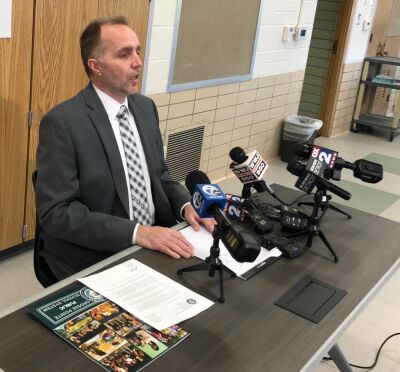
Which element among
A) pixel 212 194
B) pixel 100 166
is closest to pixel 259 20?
pixel 100 166

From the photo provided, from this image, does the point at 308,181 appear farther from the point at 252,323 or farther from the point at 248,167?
the point at 252,323

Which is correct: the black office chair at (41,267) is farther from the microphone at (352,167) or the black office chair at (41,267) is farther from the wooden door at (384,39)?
the wooden door at (384,39)

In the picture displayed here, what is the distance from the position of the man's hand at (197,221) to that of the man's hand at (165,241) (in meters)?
0.17

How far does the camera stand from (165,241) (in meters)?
1.72

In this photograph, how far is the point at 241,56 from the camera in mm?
4527

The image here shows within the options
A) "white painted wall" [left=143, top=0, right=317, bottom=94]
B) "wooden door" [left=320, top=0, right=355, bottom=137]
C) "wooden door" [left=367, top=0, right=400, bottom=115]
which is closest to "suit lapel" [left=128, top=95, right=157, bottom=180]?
"white painted wall" [left=143, top=0, right=317, bottom=94]

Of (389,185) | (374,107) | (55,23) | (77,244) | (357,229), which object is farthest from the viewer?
(374,107)

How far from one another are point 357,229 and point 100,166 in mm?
1010

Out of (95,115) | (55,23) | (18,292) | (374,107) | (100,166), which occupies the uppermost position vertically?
(55,23)

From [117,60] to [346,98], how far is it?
5570 mm

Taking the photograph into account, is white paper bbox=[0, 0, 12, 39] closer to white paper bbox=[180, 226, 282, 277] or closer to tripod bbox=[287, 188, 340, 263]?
white paper bbox=[180, 226, 282, 277]

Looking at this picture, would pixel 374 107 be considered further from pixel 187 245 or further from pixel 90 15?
pixel 187 245

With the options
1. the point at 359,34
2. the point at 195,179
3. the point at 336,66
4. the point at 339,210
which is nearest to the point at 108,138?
the point at 195,179

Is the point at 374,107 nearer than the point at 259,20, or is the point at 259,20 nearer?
the point at 259,20
